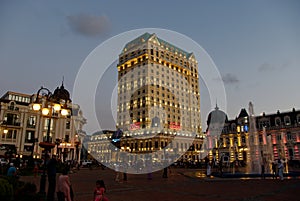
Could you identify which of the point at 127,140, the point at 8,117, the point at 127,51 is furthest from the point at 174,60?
the point at 8,117

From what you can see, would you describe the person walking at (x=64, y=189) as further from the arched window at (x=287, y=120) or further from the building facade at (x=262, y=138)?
the arched window at (x=287, y=120)

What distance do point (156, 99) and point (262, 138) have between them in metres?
45.6

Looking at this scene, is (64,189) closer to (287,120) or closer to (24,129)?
(24,129)

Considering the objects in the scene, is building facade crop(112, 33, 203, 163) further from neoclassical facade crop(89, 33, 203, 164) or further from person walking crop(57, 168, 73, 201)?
person walking crop(57, 168, 73, 201)

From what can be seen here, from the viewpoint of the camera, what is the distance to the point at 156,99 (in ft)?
339

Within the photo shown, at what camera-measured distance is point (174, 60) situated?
11881cm

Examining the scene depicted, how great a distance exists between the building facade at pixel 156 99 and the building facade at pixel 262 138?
17.4m

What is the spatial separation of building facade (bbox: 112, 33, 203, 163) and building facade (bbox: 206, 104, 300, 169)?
57.0 ft

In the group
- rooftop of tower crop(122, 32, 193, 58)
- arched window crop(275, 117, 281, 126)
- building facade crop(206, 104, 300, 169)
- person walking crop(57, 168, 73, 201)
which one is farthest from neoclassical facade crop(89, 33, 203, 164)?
person walking crop(57, 168, 73, 201)

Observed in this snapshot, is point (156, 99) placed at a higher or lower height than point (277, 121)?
higher

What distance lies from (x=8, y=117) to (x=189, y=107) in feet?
264

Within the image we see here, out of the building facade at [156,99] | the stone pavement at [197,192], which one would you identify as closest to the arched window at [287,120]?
the building facade at [156,99]

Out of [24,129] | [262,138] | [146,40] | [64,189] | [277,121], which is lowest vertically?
[64,189]

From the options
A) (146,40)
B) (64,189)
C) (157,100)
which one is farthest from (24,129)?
(146,40)
